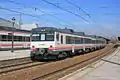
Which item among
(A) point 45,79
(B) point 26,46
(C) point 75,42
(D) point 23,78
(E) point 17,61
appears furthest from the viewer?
(B) point 26,46

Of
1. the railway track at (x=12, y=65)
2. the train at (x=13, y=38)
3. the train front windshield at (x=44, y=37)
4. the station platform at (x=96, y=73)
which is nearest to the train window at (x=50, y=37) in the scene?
the train front windshield at (x=44, y=37)

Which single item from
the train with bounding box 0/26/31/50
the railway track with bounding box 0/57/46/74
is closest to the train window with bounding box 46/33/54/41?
the railway track with bounding box 0/57/46/74

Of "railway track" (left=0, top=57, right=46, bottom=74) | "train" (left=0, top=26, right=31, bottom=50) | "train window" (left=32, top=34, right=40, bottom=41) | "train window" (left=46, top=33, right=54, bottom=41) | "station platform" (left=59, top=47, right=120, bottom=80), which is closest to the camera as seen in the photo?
"station platform" (left=59, top=47, right=120, bottom=80)

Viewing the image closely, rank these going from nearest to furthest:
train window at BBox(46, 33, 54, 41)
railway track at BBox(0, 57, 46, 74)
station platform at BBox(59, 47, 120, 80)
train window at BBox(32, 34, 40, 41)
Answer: station platform at BBox(59, 47, 120, 80) → railway track at BBox(0, 57, 46, 74) → train window at BBox(46, 33, 54, 41) → train window at BBox(32, 34, 40, 41)

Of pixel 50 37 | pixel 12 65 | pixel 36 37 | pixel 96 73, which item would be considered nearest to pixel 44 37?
pixel 50 37

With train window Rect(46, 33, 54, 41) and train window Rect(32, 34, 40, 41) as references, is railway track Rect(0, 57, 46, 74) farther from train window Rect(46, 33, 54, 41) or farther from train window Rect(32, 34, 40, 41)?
train window Rect(46, 33, 54, 41)

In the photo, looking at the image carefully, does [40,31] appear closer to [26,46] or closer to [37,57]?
[37,57]

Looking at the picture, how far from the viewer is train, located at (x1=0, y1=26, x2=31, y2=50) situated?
3944cm

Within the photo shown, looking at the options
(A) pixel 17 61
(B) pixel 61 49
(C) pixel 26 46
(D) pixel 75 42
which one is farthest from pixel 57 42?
(C) pixel 26 46

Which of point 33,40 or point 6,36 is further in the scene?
point 6,36

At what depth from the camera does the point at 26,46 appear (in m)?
48.6

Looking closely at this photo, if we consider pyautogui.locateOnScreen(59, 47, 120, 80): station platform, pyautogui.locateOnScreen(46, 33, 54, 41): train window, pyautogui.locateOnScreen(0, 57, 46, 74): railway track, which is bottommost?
pyautogui.locateOnScreen(59, 47, 120, 80): station platform

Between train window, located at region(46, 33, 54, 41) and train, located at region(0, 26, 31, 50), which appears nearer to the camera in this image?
train window, located at region(46, 33, 54, 41)

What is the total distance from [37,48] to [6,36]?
15497 mm
